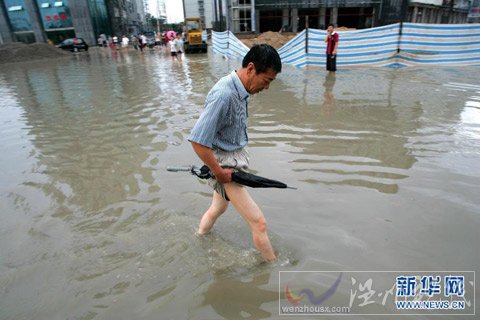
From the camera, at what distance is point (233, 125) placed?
2.41m

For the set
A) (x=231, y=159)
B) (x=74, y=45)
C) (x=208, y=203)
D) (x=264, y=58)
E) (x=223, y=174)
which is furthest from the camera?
(x=74, y=45)

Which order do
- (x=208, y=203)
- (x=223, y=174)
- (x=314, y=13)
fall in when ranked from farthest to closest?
(x=314, y=13), (x=208, y=203), (x=223, y=174)

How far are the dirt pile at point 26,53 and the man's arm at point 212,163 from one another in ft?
100

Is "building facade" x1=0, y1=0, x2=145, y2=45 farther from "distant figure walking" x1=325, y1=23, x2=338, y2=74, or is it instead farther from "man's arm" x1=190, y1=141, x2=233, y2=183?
"man's arm" x1=190, y1=141, x2=233, y2=183

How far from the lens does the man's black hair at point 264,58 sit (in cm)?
218

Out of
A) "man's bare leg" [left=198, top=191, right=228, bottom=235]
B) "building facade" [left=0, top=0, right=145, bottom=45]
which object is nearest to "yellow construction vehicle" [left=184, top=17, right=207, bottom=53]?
"building facade" [left=0, top=0, right=145, bottom=45]

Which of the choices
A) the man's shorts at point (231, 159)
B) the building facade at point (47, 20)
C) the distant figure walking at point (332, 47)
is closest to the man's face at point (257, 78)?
the man's shorts at point (231, 159)

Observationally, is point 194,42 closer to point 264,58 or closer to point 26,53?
point 26,53

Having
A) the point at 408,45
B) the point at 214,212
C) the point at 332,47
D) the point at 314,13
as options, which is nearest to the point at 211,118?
the point at 214,212

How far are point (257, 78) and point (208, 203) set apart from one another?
7.00ft

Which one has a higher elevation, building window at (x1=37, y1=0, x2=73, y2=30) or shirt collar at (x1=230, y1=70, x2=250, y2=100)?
building window at (x1=37, y1=0, x2=73, y2=30)

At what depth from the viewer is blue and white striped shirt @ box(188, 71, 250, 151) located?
223cm

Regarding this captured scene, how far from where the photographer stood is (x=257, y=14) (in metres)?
37.2

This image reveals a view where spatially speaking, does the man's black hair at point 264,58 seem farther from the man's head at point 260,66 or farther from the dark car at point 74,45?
the dark car at point 74,45
